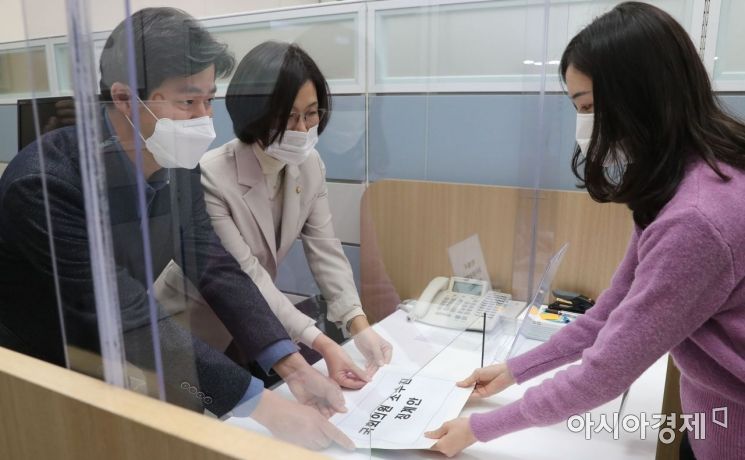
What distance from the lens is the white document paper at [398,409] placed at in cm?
84

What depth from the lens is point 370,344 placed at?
1.04 meters

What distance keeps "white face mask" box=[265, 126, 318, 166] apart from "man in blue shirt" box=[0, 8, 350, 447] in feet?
0.47

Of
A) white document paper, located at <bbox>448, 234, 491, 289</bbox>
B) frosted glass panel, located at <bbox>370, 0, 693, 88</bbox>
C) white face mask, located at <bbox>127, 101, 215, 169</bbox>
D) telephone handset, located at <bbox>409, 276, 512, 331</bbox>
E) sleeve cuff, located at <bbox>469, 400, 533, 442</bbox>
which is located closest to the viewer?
white face mask, located at <bbox>127, 101, 215, 169</bbox>

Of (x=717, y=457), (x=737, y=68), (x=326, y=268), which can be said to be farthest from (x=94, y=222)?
(x=737, y=68)

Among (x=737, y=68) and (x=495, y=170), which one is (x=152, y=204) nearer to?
(x=495, y=170)

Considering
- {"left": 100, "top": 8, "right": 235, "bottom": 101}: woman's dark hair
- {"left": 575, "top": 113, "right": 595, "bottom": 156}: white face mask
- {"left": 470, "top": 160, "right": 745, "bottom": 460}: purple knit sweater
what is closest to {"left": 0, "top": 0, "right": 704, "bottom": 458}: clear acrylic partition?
{"left": 100, "top": 8, "right": 235, "bottom": 101}: woman's dark hair

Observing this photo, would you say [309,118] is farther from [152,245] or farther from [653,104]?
[653,104]

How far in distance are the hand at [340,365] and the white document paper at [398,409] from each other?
0.05 feet

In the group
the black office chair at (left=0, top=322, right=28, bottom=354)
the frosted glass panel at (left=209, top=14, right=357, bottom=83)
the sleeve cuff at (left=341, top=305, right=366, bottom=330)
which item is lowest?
the sleeve cuff at (left=341, top=305, right=366, bottom=330)

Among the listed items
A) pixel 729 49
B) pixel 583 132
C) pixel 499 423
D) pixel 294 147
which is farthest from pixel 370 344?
pixel 729 49

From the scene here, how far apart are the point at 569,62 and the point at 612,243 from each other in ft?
2.89

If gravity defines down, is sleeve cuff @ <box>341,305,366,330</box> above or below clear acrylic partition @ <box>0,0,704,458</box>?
below

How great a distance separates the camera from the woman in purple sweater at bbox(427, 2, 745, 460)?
65 cm

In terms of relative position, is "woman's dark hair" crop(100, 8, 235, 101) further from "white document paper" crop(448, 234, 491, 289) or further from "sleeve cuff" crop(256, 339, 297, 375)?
"white document paper" crop(448, 234, 491, 289)
